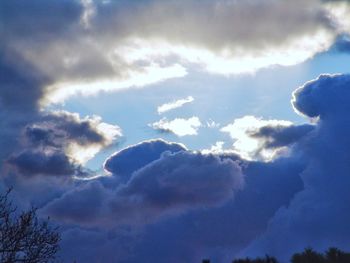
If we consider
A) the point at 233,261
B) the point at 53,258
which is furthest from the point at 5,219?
the point at 233,261

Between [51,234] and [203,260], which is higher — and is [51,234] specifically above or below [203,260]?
below

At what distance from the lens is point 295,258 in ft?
276

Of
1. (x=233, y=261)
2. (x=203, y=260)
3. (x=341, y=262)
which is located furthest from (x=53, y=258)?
(x=233, y=261)

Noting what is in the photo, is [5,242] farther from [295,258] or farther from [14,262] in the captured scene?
[295,258]

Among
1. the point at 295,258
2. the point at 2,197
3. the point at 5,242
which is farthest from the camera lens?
the point at 295,258

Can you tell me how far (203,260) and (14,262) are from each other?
53790 millimetres

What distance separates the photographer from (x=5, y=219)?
31.9 meters

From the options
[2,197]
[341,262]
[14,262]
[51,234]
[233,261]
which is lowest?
[14,262]

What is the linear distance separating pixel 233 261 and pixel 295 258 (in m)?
13.5

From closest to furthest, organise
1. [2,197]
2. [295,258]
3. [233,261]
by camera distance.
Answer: [2,197] → [295,258] → [233,261]

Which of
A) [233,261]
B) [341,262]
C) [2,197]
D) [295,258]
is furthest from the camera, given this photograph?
[233,261]

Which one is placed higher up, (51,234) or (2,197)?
(2,197)

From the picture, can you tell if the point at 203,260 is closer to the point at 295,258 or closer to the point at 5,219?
the point at 295,258

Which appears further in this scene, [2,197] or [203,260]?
[203,260]
